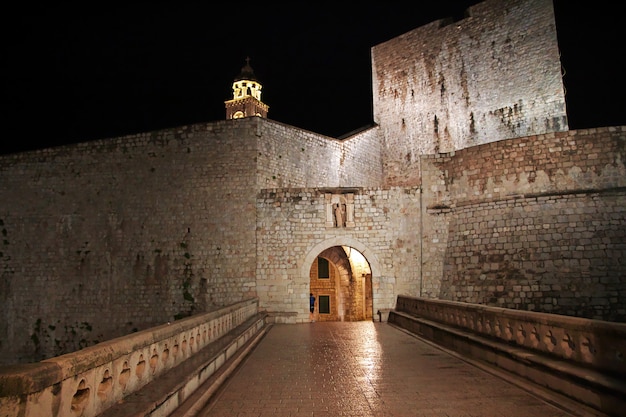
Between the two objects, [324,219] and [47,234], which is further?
[47,234]

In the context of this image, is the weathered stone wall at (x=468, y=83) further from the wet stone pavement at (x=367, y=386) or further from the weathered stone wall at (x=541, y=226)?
the wet stone pavement at (x=367, y=386)

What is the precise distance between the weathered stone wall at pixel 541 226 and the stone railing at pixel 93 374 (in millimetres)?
8932

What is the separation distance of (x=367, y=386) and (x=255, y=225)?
9.45 meters

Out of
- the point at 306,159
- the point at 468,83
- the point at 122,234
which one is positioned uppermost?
the point at 468,83

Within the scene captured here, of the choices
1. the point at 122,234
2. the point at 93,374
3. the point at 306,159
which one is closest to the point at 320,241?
the point at 306,159

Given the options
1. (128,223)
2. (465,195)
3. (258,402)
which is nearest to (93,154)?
(128,223)

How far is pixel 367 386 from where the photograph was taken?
4.93 m

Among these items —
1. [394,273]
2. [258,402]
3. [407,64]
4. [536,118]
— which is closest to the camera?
[258,402]

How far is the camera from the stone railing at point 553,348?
3.72 metres

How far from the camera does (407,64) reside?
22.2m

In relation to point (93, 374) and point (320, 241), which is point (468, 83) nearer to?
point (320, 241)

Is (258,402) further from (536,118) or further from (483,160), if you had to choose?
(536,118)

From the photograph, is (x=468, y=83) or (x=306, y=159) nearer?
(x=306, y=159)

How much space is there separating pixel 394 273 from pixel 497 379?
8.40 meters
